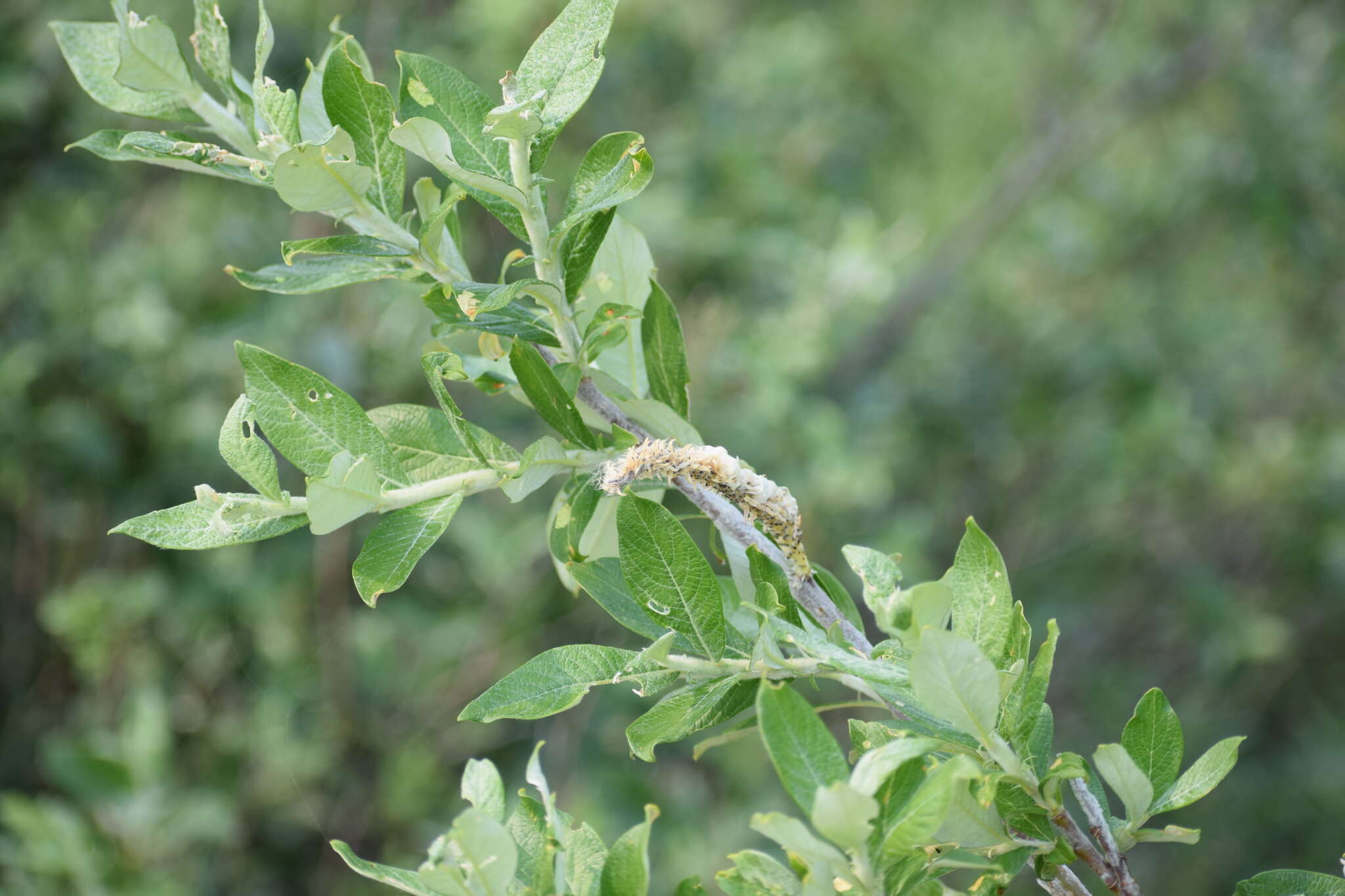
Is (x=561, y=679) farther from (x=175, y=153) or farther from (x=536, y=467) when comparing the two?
(x=175, y=153)

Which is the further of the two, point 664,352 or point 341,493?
point 664,352

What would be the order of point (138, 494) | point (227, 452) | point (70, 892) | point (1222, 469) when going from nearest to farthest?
point (227, 452)
point (70, 892)
point (138, 494)
point (1222, 469)

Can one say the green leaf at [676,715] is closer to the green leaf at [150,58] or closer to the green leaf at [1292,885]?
the green leaf at [1292,885]

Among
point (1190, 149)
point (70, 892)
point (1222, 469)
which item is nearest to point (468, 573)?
point (70, 892)

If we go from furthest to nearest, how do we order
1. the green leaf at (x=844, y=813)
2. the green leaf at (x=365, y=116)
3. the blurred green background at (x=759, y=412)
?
the blurred green background at (x=759, y=412)
the green leaf at (x=365, y=116)
the green leaf at (x=844, y=813)

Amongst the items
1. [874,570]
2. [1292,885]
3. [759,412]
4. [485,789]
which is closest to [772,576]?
[874,570]

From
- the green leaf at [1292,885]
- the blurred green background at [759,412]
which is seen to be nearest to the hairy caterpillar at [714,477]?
the green leaf at [1292,885]

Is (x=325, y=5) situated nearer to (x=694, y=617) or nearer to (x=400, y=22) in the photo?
(x=400, y=22)
